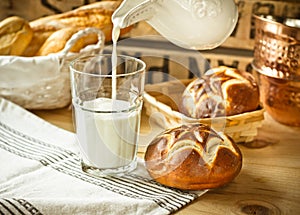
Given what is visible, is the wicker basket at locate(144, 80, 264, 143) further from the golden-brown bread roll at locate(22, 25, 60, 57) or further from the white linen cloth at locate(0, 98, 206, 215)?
the golden-brown bread roll at locate(22, 25, 60, 57)

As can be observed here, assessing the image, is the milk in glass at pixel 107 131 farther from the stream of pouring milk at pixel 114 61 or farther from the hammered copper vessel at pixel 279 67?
the hammered copper vessel at pixel 279 67

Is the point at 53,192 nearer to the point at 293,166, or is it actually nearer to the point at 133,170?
the point at 133,170

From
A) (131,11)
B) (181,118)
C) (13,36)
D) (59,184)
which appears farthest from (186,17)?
(13,36)

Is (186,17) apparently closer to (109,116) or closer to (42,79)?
(109,116)

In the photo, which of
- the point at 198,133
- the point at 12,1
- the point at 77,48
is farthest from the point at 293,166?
the point at 12,1

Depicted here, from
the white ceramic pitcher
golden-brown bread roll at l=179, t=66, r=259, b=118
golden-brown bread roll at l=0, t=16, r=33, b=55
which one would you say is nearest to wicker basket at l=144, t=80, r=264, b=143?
golden-brown bread roll at l=179, t=66, r=259, b=118

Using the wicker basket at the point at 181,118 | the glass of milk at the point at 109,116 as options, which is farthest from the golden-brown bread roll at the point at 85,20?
the glass of milk at the point at 109,116
